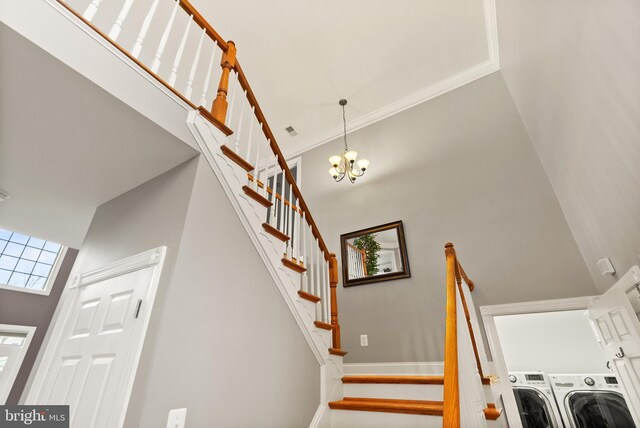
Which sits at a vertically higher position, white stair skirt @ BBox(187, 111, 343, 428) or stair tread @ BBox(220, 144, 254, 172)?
stair tread @ BBox(220, 144, 254, 172)

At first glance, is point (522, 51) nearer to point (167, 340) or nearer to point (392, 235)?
point (392, 235)

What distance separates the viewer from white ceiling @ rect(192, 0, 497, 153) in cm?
328

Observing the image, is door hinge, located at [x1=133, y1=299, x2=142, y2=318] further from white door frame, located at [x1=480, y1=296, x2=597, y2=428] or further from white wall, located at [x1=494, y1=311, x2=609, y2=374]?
white wall, located at [x1=494, y1=311, x2=609, y2=374]

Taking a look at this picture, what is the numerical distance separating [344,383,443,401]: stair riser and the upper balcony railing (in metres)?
0.38

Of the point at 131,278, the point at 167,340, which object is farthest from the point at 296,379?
the point at 131,278

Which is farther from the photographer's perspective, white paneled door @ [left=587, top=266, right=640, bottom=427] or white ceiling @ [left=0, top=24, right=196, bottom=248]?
white paneled door @ [left=587, top=266, right=640, bottom=427]

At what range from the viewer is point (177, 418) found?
1.38m

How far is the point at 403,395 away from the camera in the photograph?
2256mm

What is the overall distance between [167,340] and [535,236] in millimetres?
3241

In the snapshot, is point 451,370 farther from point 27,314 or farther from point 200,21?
point 27,314

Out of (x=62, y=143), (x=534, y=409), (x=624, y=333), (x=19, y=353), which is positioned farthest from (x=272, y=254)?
(x=19, y=353)

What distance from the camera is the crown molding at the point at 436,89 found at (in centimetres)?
344

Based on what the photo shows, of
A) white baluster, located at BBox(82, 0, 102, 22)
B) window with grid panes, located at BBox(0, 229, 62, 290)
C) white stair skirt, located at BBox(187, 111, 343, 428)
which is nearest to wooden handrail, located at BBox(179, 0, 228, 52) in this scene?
white baluster, located at BBox(82, 0, 102, 22)

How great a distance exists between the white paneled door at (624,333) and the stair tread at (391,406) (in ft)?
4.28
